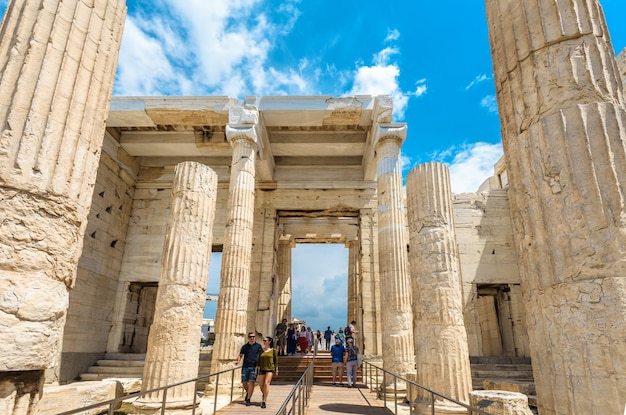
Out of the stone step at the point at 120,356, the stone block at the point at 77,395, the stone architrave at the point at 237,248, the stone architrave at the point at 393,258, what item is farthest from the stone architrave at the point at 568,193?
the stone step at the point at 120,356

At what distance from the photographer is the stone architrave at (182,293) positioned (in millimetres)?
7230

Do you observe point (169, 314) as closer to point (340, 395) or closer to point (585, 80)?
point (340, 395)

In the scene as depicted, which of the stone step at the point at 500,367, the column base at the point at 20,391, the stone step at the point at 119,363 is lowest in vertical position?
the stone step at the point at 119,363

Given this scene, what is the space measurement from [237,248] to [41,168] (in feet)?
31.4

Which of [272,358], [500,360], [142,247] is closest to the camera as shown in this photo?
[272,358]

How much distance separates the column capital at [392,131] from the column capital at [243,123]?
4.39m

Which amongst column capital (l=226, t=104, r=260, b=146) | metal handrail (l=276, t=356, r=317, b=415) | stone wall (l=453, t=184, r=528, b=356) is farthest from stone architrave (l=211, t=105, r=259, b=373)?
stone wall (l=453, t=184, r=528, b=356)

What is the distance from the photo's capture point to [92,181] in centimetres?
381

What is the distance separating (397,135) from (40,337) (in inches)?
488

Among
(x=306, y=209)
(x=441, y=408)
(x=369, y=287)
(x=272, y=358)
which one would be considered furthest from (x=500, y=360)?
(x=272, y=358)

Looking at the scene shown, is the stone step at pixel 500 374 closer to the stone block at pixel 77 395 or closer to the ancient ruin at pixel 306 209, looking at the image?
the ancient ruin at pixel 306 209

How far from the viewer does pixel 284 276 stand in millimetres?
21891

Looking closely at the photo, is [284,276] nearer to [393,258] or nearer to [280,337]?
[280,337]

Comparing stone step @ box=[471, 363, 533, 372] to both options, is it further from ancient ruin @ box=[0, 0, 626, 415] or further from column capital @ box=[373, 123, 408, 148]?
column capital @ box=[373, 123, 408, 148]
